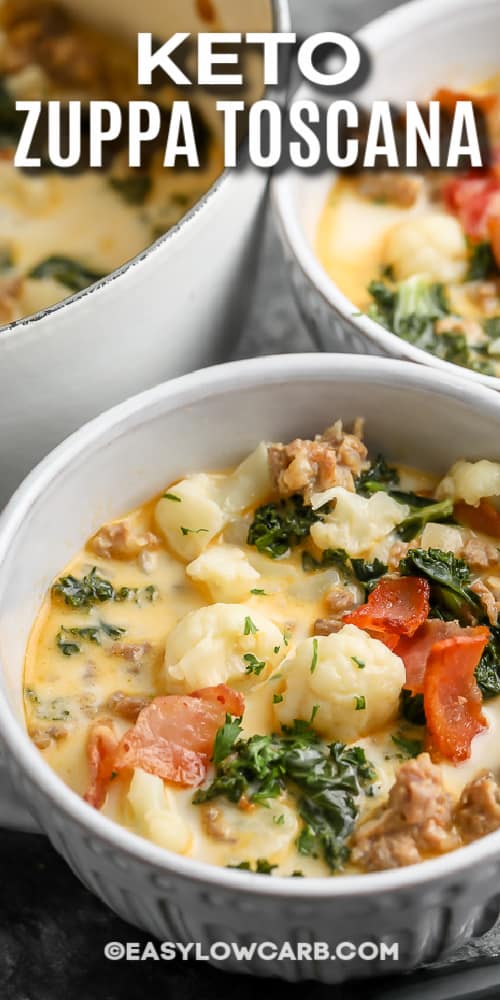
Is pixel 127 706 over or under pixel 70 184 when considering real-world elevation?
under

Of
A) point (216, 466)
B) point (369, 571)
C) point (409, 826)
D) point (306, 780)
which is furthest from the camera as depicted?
point (216, 466)

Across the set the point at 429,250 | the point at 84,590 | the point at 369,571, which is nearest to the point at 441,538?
the point at 369,571

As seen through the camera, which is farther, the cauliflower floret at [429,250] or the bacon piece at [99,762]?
the cauliflower floret at [429,250]

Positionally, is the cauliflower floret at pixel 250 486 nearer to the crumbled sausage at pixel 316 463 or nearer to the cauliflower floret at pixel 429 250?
the crumbled sausage at pixel 316 463

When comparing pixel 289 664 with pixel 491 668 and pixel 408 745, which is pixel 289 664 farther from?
pixel 491 668

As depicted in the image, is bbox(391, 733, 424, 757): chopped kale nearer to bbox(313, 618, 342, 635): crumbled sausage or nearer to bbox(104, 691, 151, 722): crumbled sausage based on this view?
bbox(313, 618, 342, 635): crumbled sausage

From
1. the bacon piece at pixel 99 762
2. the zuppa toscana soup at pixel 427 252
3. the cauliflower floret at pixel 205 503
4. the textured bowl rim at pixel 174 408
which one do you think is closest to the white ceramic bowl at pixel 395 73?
the zuppa toscana soup at pixel 427 252
